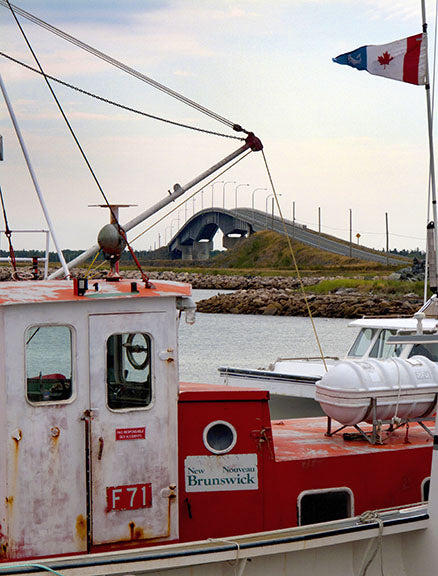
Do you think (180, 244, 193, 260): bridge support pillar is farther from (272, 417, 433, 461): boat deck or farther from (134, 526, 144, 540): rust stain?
(134, 526, 144, 540): rust stain

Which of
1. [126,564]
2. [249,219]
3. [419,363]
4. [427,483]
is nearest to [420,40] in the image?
[419,363]

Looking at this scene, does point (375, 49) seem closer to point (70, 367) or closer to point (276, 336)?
point (70, 367)

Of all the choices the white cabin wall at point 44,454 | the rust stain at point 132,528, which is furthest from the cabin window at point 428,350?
the white cabin wall at point 44,454

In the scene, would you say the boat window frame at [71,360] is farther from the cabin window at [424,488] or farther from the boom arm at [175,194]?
the cabin window at [424,488]

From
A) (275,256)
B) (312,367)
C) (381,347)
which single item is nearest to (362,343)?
(381,347)

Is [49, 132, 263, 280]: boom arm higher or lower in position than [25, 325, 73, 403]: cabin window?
higher

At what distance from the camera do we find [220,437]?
8.05 m

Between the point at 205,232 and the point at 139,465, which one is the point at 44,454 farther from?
the point at 205,232

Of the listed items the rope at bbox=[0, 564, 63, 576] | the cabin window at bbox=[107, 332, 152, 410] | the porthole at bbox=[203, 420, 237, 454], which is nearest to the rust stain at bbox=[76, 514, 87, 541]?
the rope at bbox=[0, 564, 63, 576]

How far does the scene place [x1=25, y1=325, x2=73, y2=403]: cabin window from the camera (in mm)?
7098

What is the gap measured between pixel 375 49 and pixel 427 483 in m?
7.66

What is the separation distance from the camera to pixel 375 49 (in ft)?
45.8

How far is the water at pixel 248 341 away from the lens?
37406 mm

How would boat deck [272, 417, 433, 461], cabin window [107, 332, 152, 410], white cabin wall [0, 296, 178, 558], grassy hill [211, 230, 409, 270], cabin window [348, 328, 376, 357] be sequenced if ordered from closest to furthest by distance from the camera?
white cabin wall [0, 296, 178, 558], cabin window [107, 332, 152, 410], boat deck [272, 417, 433, 461], cabin window [348, 328, 376, 357], grassy hill [211, 230, 409, 270]
